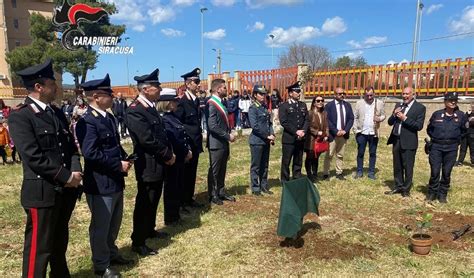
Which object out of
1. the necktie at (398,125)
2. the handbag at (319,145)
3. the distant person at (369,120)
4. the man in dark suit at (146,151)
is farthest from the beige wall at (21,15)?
the necktie at (398,125)

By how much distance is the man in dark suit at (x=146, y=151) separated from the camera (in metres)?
4.27

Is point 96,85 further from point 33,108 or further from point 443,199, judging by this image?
point 443,199

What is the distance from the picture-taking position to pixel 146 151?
436 cm

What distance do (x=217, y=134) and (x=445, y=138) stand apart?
12.5 ft

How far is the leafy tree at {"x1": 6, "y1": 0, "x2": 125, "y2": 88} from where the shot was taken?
36.1 m

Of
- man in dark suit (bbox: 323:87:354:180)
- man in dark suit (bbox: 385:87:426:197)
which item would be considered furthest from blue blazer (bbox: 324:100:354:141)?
man in dark suit (bbox: 385:87:426:197)

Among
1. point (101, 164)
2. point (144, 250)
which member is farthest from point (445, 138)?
point (101, 164)

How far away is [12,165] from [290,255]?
29.9 feet

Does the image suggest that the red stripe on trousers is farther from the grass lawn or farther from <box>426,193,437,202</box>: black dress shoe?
<box>426,193,437,202</box>: black dress shoe

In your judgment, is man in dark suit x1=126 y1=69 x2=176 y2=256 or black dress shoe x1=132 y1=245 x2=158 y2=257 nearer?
man in dark suit x1=126 y1=69 x2=176 y2=256

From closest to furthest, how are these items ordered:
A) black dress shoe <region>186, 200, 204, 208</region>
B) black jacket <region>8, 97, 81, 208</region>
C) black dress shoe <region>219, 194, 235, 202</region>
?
1. black jacket <region>8, 97, 81, 208</region>
2. black dress shoe <region>186, 200, 204, 208</region>
3. black dress shoe <region>219, 194, 235, 202</region>

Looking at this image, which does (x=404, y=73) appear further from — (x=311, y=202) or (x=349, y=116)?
(x=311, y=202)

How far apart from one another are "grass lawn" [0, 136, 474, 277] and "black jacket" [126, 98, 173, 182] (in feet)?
3.32

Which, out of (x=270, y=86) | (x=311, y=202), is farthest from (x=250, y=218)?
(x=270, y=86)
